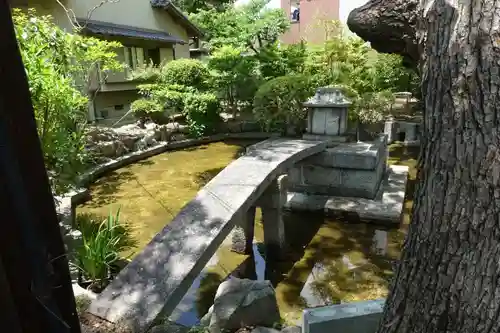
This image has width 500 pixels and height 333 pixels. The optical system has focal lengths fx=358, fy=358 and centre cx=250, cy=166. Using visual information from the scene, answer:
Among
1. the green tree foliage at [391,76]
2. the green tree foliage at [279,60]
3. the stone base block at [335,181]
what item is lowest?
the stone base block at [335,181]

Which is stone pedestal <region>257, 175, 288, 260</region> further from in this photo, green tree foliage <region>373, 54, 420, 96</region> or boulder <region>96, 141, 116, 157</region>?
green tree foliage <region>373, 54, 420, 96</region>

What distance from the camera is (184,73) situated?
485 inches

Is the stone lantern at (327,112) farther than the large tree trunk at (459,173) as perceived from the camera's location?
Yes

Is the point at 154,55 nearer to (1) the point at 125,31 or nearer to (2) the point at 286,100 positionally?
(1) the point at 125,31

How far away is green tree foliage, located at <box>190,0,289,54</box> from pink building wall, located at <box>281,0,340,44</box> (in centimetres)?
167

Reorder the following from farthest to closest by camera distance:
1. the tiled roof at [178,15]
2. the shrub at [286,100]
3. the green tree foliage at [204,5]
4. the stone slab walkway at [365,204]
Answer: the green tree foliage at [204,5] → the tiled roof at [178,15] → the shrub at [286,100] → the stone slab walkway at [365,204]

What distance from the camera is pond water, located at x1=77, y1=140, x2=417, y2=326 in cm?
418

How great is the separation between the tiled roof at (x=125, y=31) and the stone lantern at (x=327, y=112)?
8.43 meters

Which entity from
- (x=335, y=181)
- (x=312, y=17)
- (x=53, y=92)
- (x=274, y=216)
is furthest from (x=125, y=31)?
(x=274, y=216)

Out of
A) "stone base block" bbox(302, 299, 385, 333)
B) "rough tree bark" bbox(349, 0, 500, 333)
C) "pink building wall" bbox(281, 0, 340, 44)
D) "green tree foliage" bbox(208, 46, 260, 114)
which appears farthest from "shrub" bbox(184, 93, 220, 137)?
"rough tree bark" bbox(349, 0, 500, 333)

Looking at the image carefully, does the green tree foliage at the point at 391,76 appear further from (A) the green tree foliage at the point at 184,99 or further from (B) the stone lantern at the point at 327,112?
(B) the stone lantern at the point at 327,112

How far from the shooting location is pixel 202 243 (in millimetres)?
3422

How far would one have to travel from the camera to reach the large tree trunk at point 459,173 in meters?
1.18

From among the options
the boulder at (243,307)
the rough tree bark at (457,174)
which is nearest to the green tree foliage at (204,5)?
the boulder at (243,307)
